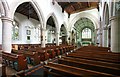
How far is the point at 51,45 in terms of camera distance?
13648 mm

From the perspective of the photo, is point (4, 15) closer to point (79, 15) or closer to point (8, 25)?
point (8, 25)

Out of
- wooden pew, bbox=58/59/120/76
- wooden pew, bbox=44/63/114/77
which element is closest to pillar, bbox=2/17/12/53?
wooden pew, bbox=58/59/120/76

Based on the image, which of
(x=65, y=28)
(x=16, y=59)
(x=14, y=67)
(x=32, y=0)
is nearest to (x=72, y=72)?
(x=16, y=59)

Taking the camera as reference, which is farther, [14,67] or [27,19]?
[27,19]

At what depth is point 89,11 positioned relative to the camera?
17562 mm

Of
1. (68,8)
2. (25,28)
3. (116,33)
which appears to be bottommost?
(116,33)

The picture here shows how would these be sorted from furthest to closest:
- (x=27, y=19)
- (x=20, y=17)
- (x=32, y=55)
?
(x=27, y=19) → (x=20, y=17) → (x=32, y=55)

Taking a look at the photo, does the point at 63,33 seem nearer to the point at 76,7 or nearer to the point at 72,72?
the point at 76,7

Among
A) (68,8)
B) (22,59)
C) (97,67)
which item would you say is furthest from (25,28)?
(97,67)

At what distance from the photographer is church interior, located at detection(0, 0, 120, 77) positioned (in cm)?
249

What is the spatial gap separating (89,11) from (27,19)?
1072 cm

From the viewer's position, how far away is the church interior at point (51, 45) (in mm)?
2491

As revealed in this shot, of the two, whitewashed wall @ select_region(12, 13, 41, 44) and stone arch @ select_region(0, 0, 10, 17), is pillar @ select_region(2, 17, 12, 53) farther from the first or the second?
whitewashed wall @ select_region(12, 13, 41, 44)

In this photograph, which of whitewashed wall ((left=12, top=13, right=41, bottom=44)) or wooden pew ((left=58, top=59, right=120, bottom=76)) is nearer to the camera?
wooden pew ((left=58, top=59, right=120, bottom=76))
